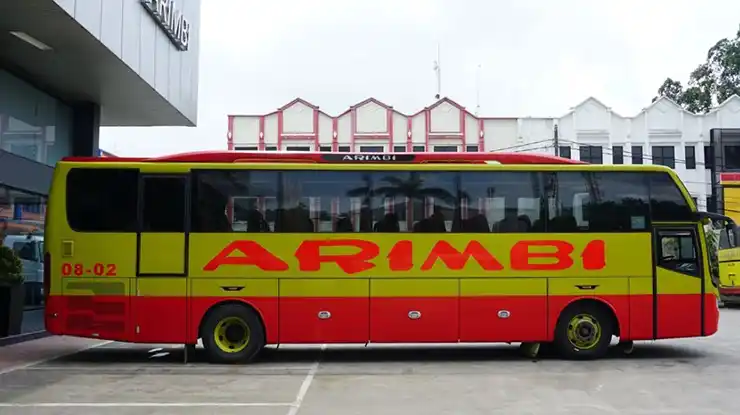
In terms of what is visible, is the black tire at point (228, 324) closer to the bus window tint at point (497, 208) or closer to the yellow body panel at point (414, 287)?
the yellow body panel at point (414, 287)

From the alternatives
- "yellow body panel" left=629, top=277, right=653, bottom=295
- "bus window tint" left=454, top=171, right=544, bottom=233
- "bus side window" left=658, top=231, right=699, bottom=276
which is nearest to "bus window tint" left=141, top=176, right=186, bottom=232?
"bus window tint" left=454, top=171, right=544, bottom=233

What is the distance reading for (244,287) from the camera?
11.9m

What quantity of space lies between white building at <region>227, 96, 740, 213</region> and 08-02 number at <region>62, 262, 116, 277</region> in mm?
32578

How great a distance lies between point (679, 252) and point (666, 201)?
0.88 meters

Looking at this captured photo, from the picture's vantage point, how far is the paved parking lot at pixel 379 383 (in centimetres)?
855

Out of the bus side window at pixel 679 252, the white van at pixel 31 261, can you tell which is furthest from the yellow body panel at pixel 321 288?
the white van at pixel 31 261

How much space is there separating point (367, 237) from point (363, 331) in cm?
152

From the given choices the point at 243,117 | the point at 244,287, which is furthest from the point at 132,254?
the point at 243,117

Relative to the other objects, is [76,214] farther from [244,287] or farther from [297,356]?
[297,356]

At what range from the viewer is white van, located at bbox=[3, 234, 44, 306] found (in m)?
16.3

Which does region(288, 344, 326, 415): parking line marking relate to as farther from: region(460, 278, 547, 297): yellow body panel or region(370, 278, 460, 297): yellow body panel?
region(460, 278, 547, 297): yellow body panel

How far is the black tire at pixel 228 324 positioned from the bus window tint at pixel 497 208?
11.9 feet

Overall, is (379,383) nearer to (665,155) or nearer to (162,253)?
(162,253)

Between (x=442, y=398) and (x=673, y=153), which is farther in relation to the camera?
(x=673, y=153)
